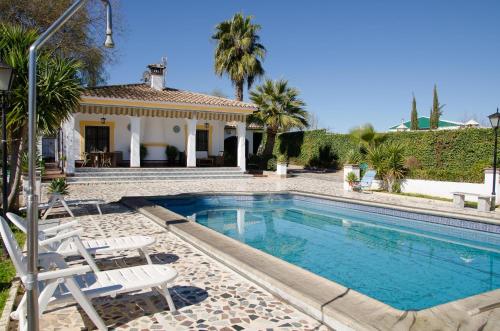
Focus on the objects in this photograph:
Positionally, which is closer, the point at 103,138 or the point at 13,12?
the point at 13,12

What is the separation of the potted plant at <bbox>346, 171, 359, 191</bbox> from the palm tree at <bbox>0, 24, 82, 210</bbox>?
13.7 metres

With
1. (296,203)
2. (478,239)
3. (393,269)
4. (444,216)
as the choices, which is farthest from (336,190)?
(393,269)

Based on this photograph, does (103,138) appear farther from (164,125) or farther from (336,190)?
(336,190)

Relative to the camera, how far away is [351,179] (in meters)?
20.0

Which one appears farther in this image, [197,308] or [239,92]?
[239,92]

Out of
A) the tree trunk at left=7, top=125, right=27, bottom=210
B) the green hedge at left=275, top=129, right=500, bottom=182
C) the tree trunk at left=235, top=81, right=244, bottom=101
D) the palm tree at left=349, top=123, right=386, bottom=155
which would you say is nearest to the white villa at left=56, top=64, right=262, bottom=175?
the tree trunk at left=235, top=81, right=244, bottom=101

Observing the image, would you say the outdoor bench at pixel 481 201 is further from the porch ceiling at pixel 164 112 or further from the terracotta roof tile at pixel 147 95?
the porch ceiling at pixel 164 112

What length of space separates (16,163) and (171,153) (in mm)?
17610

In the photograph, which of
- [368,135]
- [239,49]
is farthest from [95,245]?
[239,49]

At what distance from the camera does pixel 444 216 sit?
12.6 metres

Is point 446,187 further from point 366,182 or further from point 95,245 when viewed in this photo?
point 95,245

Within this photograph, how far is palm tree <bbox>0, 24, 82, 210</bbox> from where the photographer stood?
32.1 feet

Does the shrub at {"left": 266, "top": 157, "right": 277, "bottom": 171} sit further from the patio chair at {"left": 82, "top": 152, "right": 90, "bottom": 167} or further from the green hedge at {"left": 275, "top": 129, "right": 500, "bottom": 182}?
the patio chair at {"left": 82, "top": 152, "right": 90, "bottom": 167}

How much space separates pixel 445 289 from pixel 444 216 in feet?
18.8
